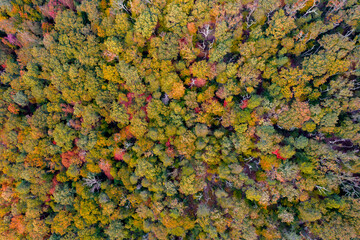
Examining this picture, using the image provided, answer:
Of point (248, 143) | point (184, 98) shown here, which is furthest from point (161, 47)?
point (248, 143)

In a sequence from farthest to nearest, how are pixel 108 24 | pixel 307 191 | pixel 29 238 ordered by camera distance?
1. pixel 29 238
2. pixel 108 24
3. pixel 307 191

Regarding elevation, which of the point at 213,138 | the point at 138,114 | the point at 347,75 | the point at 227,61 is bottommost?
the point at 138,114

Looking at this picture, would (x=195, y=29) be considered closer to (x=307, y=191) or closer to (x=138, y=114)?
(x=138, y=114)

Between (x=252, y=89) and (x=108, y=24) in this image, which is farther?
(x=108, y=24)

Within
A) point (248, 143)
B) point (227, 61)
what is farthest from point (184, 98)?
point (248, 143)

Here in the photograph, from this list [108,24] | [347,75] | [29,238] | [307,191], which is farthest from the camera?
[29,238]

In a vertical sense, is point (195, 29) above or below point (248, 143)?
above

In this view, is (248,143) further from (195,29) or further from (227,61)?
(195,29)
